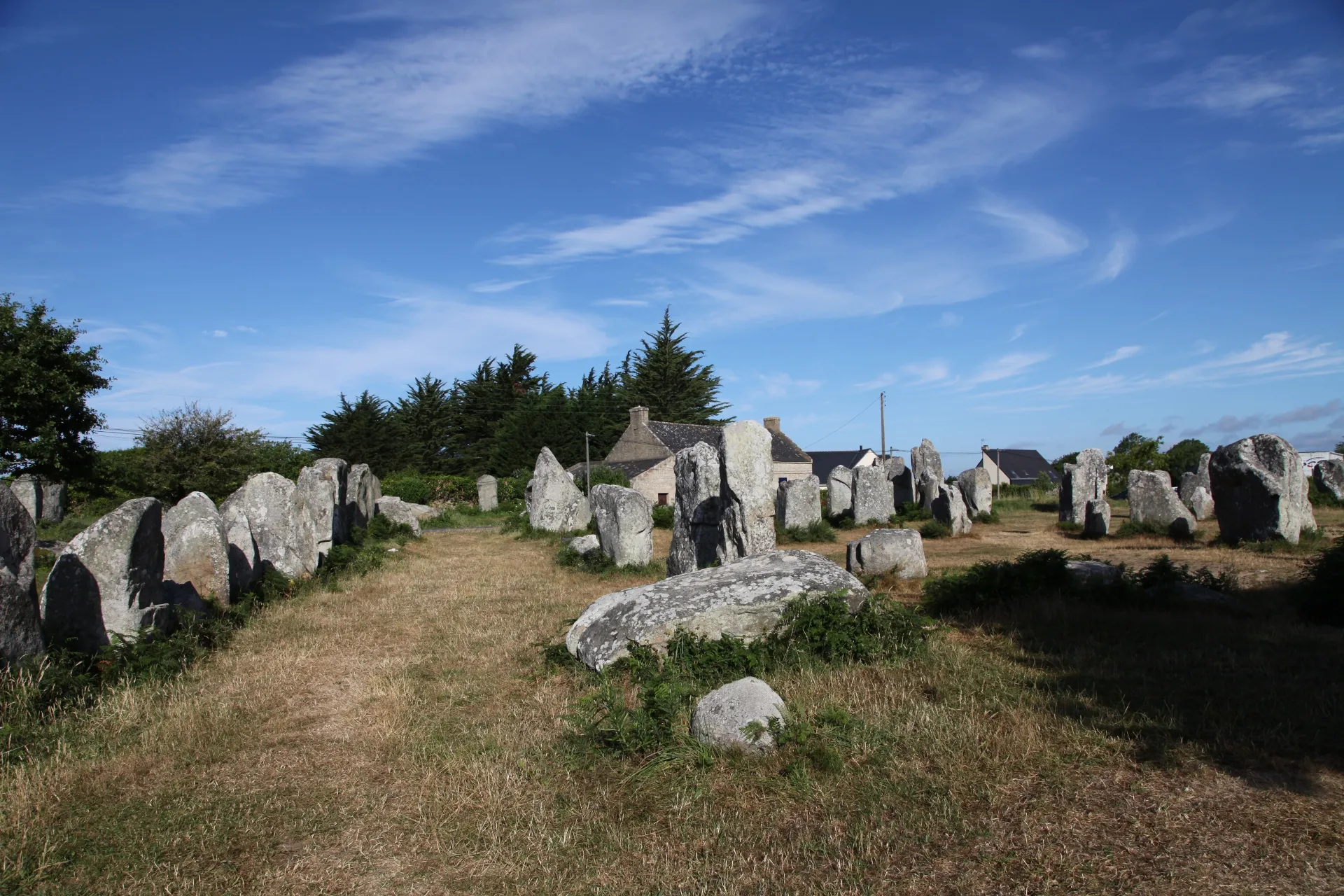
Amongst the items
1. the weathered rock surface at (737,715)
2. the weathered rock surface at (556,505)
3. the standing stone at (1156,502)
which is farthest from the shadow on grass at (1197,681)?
the weathered rock surface at (556,505)

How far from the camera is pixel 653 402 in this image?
189 feet

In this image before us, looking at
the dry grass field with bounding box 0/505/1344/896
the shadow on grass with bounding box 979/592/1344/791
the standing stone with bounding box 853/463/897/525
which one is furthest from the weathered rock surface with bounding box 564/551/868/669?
the standing stone with bounding box 853/463/897/525

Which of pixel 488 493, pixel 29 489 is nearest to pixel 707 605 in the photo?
pixel 29 489

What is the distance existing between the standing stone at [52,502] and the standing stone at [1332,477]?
1503 inches

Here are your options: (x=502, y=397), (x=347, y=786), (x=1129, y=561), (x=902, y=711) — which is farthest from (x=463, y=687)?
(x=502, y=397)

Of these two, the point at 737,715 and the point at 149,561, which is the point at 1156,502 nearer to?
the point at 737,715

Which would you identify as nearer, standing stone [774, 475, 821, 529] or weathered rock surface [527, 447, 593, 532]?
standing stone [774, 475, 821, 529]

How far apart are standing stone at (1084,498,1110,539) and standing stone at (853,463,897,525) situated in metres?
5.64

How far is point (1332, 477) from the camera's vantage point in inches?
969

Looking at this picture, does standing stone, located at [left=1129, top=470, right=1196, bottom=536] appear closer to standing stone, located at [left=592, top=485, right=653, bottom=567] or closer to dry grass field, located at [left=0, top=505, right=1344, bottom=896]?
standing stone, located at [left=592, top=485, right=653, bottom=567]

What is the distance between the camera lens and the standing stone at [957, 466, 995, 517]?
24281mm

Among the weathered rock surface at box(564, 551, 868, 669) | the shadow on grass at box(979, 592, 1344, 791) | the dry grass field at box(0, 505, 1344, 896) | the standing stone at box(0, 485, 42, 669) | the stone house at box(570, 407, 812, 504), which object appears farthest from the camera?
the stone house at box(570, 407, 812, 504)

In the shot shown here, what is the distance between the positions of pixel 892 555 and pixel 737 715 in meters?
8.18

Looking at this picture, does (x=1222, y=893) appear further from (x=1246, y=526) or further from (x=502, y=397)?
(x=502, y=397)
